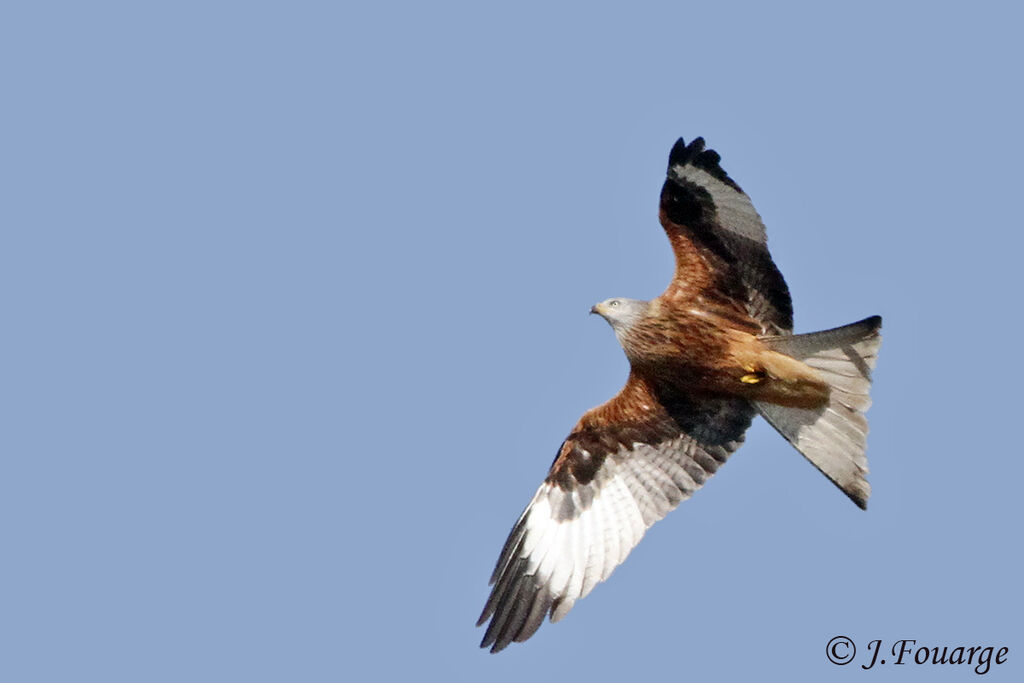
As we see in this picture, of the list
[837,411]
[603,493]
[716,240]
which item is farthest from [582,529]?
[716,240]

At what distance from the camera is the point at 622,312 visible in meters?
10.0

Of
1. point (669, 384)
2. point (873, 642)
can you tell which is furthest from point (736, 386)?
point (873, 642)

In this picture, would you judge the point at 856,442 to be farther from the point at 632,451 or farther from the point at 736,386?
the point at 632,451

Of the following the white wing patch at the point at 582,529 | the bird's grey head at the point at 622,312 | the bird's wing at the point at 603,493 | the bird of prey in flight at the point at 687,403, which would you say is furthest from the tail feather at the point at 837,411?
the bird's grey head at the point at 622,312

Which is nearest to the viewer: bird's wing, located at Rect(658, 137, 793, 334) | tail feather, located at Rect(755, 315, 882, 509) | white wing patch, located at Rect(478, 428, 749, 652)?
tail feather, located at Rect(755, 315, 882, 509)

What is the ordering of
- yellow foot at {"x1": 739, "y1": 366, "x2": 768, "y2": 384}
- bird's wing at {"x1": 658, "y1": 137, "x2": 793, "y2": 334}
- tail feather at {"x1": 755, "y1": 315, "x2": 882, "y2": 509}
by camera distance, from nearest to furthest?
1. tail feather at {"x1": 755, "y1": 315, "x2": 882, "y2": 509}
2. bird's wing at {"x1": 658, "y1": 137, "x2": 793, "y2": 334}
3. yellow foot at {"x1": 739, "y1": 366, "x2": 768, "y2": 384}

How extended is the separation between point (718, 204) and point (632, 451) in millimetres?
2201

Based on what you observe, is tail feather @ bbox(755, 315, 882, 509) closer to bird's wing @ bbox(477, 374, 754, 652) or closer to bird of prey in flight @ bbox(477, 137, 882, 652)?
bird of prey in flight @ bbox(477, 137, 882, 652)

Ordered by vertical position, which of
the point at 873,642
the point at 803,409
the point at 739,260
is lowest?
the point at 873,642

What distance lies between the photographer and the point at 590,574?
34.2 feet

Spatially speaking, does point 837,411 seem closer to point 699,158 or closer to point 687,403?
point 687,403

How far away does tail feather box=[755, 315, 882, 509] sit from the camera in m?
9.59

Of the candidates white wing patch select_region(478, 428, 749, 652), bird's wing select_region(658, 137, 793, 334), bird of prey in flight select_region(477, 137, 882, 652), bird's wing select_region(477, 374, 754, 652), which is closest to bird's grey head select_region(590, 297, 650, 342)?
bird of prey in flight select_region(477, 137, 882, 652)

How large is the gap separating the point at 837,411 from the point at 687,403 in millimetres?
1235
